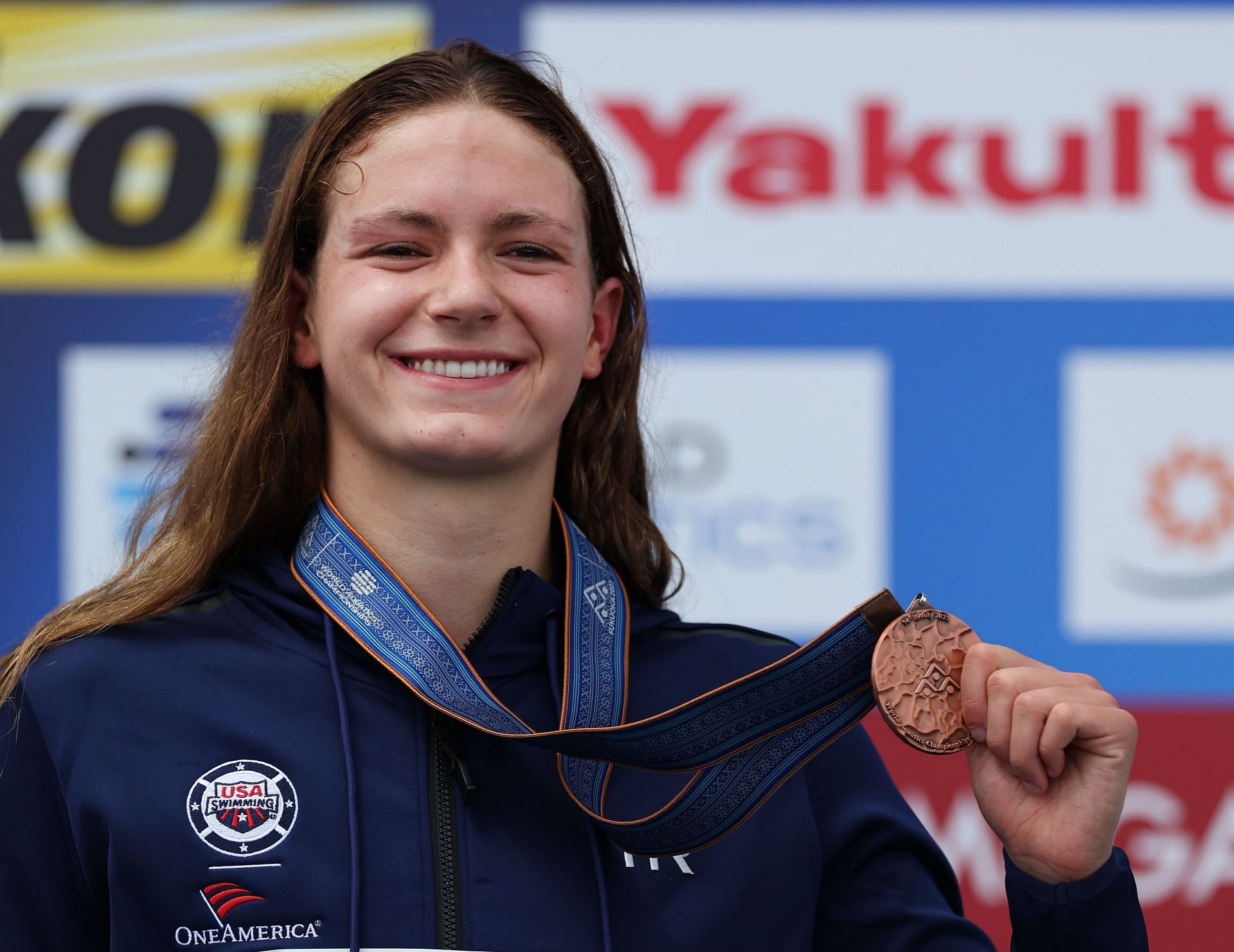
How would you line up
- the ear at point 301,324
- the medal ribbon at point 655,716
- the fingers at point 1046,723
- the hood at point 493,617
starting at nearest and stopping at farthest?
1. the fingers at point 1046,723
2. the medal ribbon at point 655,716
3. the hood at point 493,617
4. the ear at point 301,324

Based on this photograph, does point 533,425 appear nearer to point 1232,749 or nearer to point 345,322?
point 345,322

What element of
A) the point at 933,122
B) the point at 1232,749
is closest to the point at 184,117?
the point at 933,122

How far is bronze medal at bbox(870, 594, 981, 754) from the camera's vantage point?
125 cm

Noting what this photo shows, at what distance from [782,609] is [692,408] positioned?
43 centimetres

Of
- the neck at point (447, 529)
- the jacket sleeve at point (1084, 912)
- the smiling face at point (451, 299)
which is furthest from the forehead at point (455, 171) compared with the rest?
the jacket sleeve at point (1084, 912)

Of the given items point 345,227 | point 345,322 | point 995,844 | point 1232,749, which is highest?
point 345,227

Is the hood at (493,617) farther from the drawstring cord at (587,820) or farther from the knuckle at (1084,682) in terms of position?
the knuckle at (1084,682)

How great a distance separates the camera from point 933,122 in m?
2.79

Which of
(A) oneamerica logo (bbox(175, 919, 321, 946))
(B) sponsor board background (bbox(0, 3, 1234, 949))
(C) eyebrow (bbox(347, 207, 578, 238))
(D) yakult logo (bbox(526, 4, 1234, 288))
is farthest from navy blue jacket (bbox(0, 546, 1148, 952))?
(D) yakult logo (bbox(526, 4, 1234, 288))

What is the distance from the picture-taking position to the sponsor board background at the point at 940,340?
2.76m

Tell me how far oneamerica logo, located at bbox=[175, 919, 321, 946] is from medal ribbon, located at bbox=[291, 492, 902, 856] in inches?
9.2

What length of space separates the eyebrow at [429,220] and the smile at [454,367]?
5.2 inches

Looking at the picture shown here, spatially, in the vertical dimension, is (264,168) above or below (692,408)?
above

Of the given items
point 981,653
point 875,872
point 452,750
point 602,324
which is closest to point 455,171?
point 602,324
